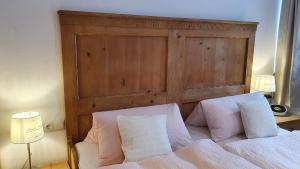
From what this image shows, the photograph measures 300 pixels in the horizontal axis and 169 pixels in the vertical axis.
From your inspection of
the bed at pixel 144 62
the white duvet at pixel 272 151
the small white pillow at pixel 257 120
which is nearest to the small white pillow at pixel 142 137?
the bed at pixel 144 62

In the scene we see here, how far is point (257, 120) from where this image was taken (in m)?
2.12

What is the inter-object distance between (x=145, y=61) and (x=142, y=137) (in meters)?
0.74

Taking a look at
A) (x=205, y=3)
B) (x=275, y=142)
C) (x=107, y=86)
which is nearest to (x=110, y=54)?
(x=107, y=86)

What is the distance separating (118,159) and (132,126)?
24cm

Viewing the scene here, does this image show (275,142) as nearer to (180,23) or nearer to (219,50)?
(219,50)

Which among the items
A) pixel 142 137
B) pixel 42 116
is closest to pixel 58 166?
pixel 42 116

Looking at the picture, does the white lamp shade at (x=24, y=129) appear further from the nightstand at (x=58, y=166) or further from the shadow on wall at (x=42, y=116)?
the nightstand at (x=58, y=166)

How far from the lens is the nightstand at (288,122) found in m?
2.59

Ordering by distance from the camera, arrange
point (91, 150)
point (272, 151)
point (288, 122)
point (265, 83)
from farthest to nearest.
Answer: point (265, 83) < point (288, 122) < point (91, 150) < point (272, 151)

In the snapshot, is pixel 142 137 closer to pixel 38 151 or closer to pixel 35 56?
pixel 38 151

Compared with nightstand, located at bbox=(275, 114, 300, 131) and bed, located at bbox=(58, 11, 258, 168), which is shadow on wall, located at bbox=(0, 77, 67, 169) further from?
nightstand, located at bbox=(275, 114, 300, 131)

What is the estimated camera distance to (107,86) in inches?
82.1

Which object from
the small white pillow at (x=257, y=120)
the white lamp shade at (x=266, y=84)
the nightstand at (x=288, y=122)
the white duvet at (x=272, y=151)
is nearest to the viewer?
the white duvet at (x=272, y=151)

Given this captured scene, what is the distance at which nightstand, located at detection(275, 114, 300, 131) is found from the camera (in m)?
2.59
